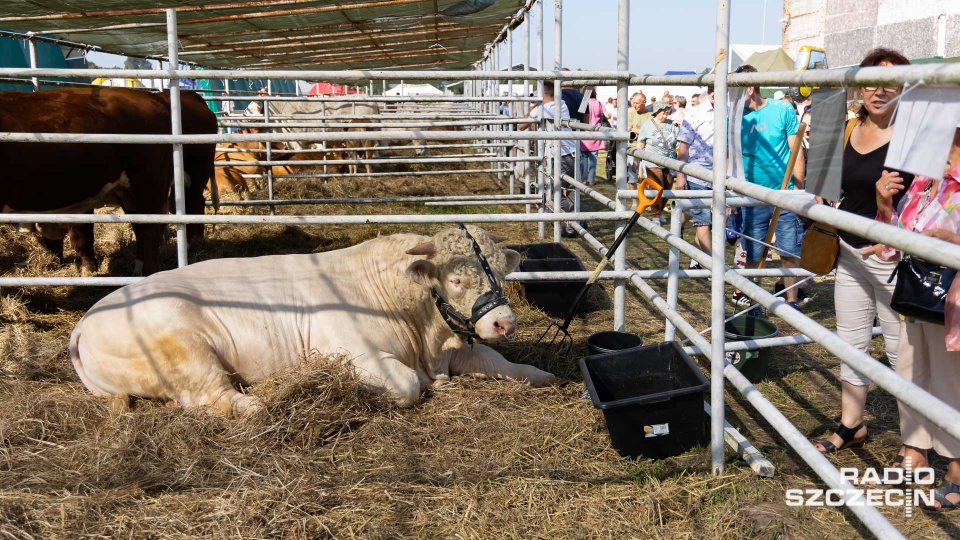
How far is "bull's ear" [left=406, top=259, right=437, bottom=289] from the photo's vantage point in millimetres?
3881

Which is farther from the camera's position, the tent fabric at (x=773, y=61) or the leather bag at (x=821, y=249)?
the tent fabric at (x=773, y=61)

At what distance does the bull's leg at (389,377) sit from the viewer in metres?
3.80

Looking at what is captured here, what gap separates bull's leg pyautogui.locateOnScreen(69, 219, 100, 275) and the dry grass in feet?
8.03

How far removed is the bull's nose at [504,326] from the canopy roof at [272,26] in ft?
14.1

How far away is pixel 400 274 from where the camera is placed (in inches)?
162

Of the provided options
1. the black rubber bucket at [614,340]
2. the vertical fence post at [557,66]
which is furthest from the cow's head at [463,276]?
the vertical fence post at [557,66]

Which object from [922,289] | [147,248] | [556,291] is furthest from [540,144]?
[922,289]

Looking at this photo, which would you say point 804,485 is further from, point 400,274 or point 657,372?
point 400,274

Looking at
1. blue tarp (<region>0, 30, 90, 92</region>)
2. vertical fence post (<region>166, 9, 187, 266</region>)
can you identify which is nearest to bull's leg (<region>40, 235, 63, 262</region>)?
vertical fence post (<region>166, 9, 187, 266</region>)

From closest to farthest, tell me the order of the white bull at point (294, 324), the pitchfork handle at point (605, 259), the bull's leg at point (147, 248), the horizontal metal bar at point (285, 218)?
the white bull at point (294, 324)
the pitchfork handle at point (605, 259)
the horizontal metal bar at point (285, 218)
the bull's leg at point (147, 248)

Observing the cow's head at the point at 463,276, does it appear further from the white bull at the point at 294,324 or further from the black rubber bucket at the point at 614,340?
the black rubber bucket at the point at 614,340

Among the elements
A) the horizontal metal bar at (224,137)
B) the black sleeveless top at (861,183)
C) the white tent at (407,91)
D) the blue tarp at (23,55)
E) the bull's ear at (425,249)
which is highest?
the white tent at (407,91)

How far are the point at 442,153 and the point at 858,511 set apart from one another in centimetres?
1736

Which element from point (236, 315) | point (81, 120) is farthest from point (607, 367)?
point (81, 120)
